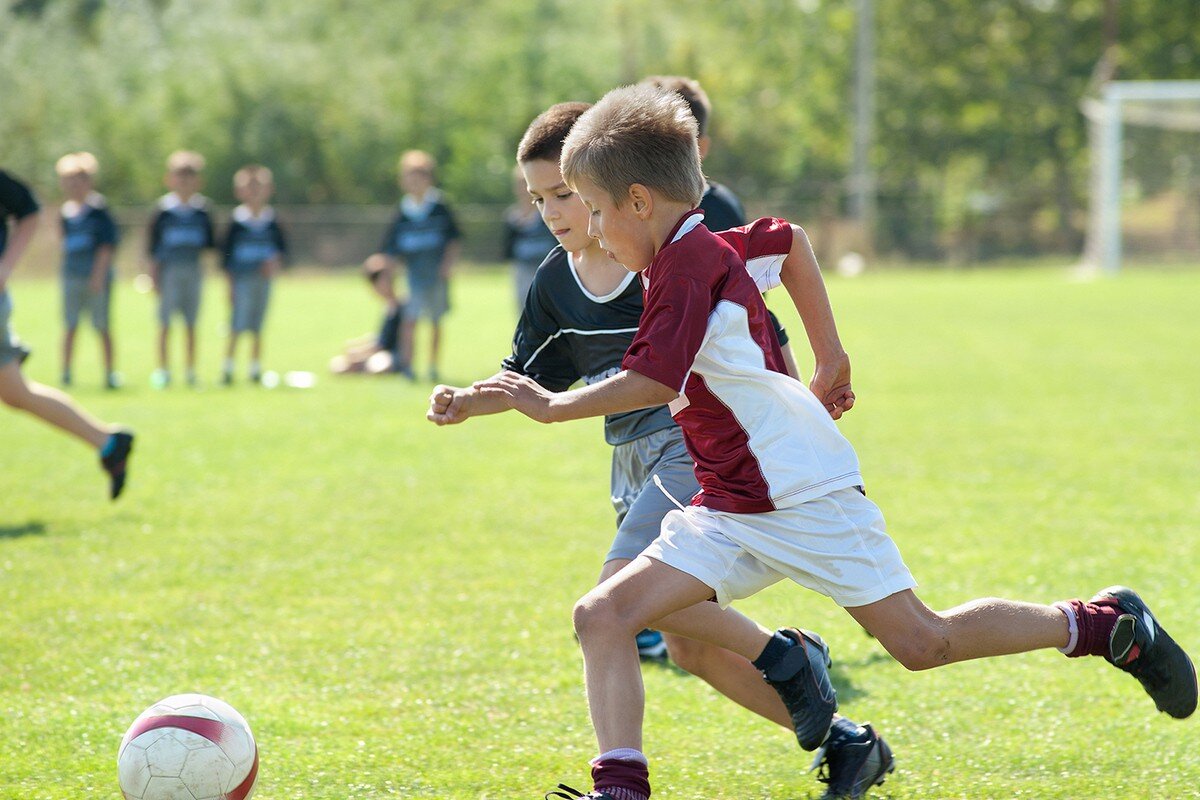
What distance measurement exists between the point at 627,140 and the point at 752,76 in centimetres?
4489

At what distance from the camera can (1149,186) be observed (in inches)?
1185

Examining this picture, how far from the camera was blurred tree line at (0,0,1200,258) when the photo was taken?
1615 inches

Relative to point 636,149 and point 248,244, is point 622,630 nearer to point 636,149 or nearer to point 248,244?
point 636,149

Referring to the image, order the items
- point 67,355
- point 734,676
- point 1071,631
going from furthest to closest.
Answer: point 67,355
point 734,676
point 1071,631

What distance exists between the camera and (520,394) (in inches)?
115

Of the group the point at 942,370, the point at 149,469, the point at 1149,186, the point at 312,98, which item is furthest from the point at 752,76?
the point at 149,469

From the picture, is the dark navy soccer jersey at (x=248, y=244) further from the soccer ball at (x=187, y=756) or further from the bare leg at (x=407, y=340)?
the soccer ball at (x=187, y=756)

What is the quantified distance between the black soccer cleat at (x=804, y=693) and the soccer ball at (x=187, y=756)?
127 centimetres

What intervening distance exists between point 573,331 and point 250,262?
10.6m

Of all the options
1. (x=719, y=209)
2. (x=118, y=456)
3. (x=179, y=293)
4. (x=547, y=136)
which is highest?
(x=547, y=136)

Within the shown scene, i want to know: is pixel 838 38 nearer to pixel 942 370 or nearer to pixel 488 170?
pixel 488 170

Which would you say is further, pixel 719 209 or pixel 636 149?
pixel 719 209

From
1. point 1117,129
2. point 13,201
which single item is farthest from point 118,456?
point 1117,129

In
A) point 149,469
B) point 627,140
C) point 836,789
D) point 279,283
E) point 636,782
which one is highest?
point 627,140
